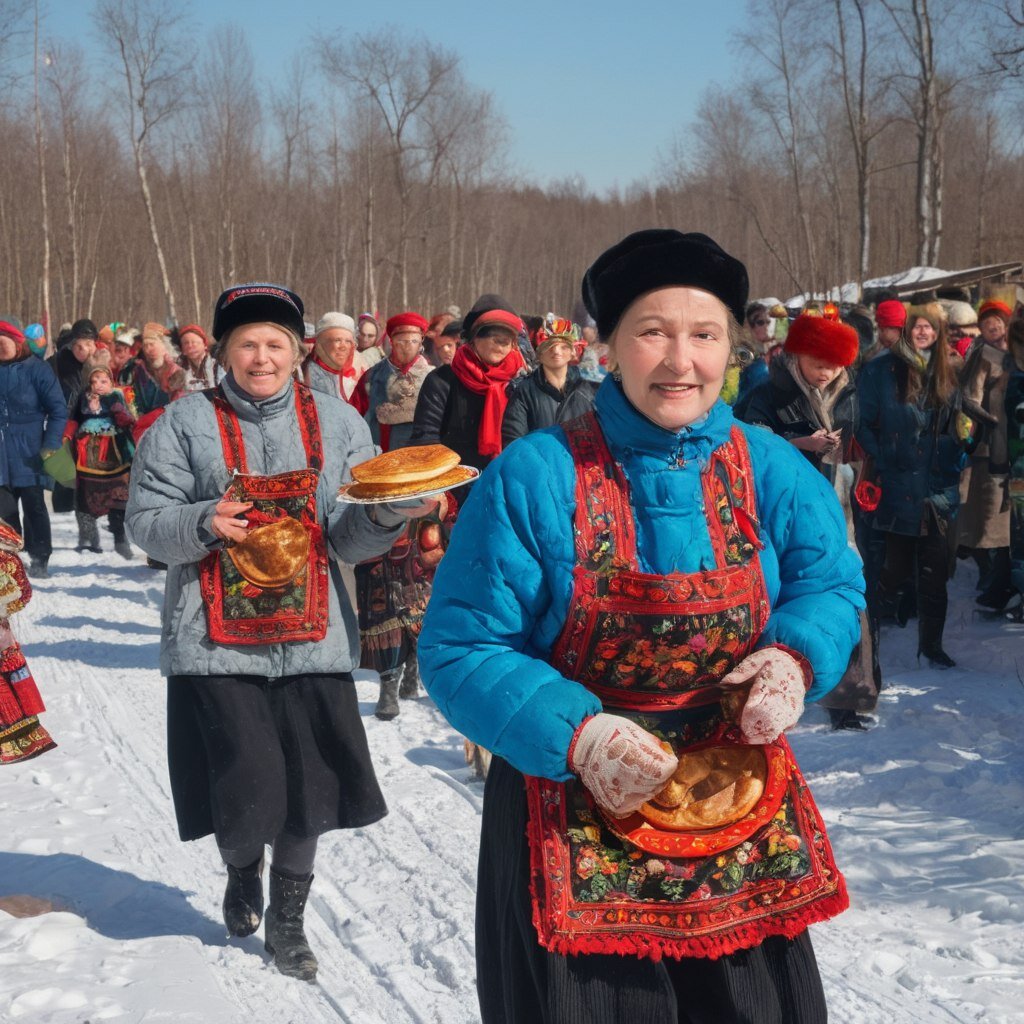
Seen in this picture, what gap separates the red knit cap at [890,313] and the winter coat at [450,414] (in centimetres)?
399

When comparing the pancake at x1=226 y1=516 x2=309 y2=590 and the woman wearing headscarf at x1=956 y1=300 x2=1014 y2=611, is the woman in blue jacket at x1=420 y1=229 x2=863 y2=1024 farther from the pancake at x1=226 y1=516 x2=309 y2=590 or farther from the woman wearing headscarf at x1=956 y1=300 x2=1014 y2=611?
the woman wearing headscarf at x1=956 y1=300 x2=1014 y2=611

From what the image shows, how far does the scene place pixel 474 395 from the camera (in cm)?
625

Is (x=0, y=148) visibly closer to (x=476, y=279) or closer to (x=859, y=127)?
(x=476, y=279)

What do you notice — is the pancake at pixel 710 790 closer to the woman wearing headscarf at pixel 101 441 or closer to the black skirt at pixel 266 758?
the black skirt at pixel 266 758

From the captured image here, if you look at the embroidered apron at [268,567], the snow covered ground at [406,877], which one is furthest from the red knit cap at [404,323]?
the embroidered apron at [268,567]

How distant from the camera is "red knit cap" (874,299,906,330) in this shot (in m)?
8.76

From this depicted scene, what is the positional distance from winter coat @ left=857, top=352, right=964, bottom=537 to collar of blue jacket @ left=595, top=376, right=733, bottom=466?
4659 mm

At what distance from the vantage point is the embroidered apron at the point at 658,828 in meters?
1.82

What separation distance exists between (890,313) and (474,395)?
4.01 meters

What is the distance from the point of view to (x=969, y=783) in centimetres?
520

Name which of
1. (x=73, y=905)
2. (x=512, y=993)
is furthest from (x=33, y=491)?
(x=512, y=993)

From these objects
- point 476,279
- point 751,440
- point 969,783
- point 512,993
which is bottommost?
point 969,783

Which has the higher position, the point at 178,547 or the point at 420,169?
the point at 420,169

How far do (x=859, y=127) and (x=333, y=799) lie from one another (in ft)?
79.9
